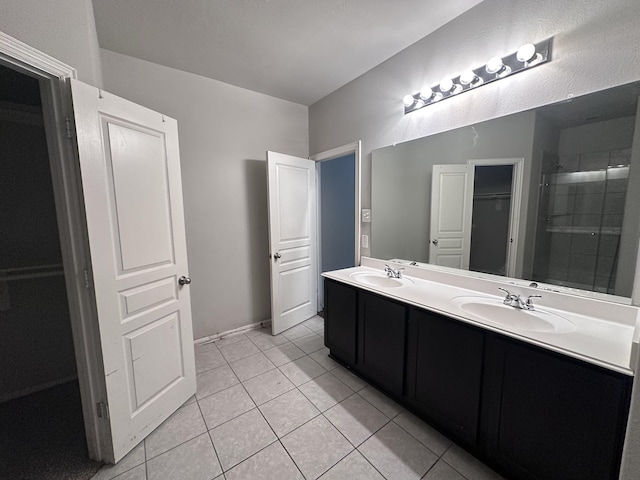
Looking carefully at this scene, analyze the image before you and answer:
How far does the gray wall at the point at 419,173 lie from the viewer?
1.51 metres

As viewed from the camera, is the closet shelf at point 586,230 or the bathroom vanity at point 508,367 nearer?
the bathroom vanity at point 508,367

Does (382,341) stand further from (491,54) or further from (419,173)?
(491,54)

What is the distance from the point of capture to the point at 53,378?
6.24ft

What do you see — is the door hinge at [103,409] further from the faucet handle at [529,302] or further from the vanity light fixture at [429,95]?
the vanity light fixture at [429,95]

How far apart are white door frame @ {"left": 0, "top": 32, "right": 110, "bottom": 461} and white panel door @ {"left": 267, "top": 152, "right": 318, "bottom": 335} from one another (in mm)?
1503

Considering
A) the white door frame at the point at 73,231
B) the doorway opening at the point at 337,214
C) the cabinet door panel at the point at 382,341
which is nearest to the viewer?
the white door frame at the point at 73,231

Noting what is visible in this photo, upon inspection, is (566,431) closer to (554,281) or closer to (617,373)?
(617,373)

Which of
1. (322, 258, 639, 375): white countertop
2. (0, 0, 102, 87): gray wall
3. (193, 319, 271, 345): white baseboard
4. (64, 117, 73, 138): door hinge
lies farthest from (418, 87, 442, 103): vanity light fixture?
(193, 319, 271, 345): white baseboard

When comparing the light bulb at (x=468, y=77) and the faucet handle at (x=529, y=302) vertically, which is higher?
the light bulb at (x=468, y=77)

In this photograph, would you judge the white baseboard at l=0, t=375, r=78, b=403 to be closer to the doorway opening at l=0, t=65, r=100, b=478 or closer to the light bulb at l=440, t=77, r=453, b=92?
the doorway opening at l=0, t=65, r=100, b=478

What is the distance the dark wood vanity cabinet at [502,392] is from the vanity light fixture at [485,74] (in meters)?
1.48

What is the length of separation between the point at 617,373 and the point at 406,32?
2.23 metres

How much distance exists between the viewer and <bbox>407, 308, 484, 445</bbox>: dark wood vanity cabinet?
1.27 m

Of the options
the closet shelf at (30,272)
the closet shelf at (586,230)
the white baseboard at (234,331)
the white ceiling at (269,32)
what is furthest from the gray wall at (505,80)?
the closet shelf at (30,272)
